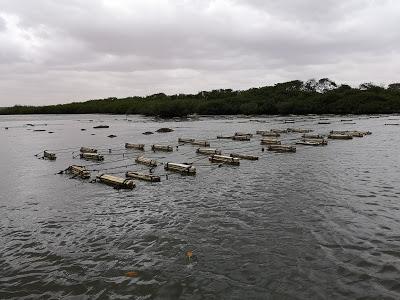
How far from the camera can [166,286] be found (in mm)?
15422

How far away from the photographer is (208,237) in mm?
20297

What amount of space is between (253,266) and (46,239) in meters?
11.7

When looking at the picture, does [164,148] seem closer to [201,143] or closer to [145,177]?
[201,143]

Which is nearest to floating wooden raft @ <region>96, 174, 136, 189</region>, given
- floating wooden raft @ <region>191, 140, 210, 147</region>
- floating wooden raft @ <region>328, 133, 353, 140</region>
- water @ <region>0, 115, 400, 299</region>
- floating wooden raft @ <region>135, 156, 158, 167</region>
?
water @ <region>0, 115, 400, 299</region>

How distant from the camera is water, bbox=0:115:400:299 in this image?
15367 mm

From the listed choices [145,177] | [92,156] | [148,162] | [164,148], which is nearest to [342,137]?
[164,148]

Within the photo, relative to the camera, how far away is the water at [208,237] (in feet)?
50.4

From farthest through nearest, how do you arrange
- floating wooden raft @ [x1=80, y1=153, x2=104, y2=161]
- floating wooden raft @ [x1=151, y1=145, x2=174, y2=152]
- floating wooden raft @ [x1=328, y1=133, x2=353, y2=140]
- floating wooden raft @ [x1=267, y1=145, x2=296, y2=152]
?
floating wooden raft @ [x1=328, y1=133, x2=353, y2=140], floating wooden raft @ [x1=151, y1=145, x2=174, y2=152], floating wooden raft @ [x1=267, y1=145, x2=296, y2=152], floating wooden raft @ [x1=80, y1=153, x2=104, y2=161]

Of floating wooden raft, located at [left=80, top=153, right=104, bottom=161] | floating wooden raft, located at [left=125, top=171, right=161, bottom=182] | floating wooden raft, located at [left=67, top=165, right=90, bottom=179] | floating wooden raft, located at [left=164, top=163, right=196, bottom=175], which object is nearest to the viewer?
floating wooden raft, located at [left=125, top=171, right=161, bottom=182]

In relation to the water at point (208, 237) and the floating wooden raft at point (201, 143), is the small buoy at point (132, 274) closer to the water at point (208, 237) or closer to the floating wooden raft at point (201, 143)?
the water at point (208, 237)

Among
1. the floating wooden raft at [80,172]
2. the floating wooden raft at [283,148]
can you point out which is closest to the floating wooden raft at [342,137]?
the floating wooden raft at [283,148]

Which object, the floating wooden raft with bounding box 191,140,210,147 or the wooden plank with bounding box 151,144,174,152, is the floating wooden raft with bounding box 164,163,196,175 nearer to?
the wooden plank with bounding box 151,144,174,152

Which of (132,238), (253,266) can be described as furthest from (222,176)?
(253,266)

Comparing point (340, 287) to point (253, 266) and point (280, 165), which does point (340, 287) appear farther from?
point (280, 165)
